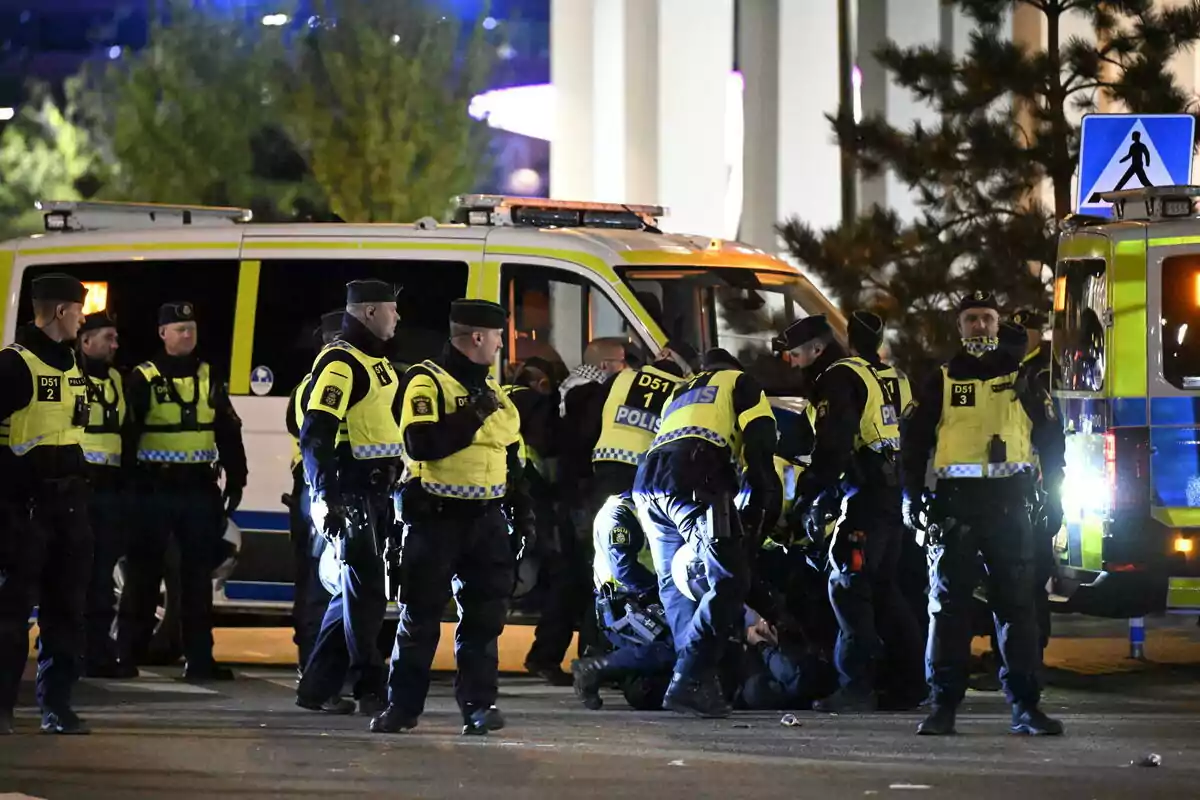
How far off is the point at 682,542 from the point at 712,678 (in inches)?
23.4

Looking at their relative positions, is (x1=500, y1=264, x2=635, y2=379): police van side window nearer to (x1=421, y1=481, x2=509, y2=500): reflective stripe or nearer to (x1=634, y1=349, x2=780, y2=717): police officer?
(x1=634, y1=349, x2=780, y2=717): police officer

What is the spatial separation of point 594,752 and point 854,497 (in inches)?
75.9

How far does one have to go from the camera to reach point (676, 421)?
954cm

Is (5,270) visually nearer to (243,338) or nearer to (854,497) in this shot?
(243,338)

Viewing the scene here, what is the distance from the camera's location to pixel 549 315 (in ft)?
38.0

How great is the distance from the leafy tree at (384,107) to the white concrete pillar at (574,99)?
19.5 ft

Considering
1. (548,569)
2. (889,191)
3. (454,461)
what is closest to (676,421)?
(454,461)

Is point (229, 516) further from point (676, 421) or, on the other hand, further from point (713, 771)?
point (713, 771)

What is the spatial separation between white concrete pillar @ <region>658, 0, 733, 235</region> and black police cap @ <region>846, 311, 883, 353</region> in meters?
12.3

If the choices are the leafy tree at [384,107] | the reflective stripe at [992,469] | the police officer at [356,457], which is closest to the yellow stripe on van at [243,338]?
the police officer at [356,457]

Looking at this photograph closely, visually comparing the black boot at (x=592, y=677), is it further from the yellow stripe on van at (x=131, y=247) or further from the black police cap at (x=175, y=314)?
the yellow stripe on van at (x=131, y=247)

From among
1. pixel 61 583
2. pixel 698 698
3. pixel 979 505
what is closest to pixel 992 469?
pixel 979 505

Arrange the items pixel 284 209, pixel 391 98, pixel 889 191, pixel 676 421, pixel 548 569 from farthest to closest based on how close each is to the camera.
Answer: pixel 284 209, pixel 391 98, pixel 889 191, pixel 548 569, pixel 676 421

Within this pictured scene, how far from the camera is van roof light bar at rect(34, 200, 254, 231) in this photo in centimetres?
1273
